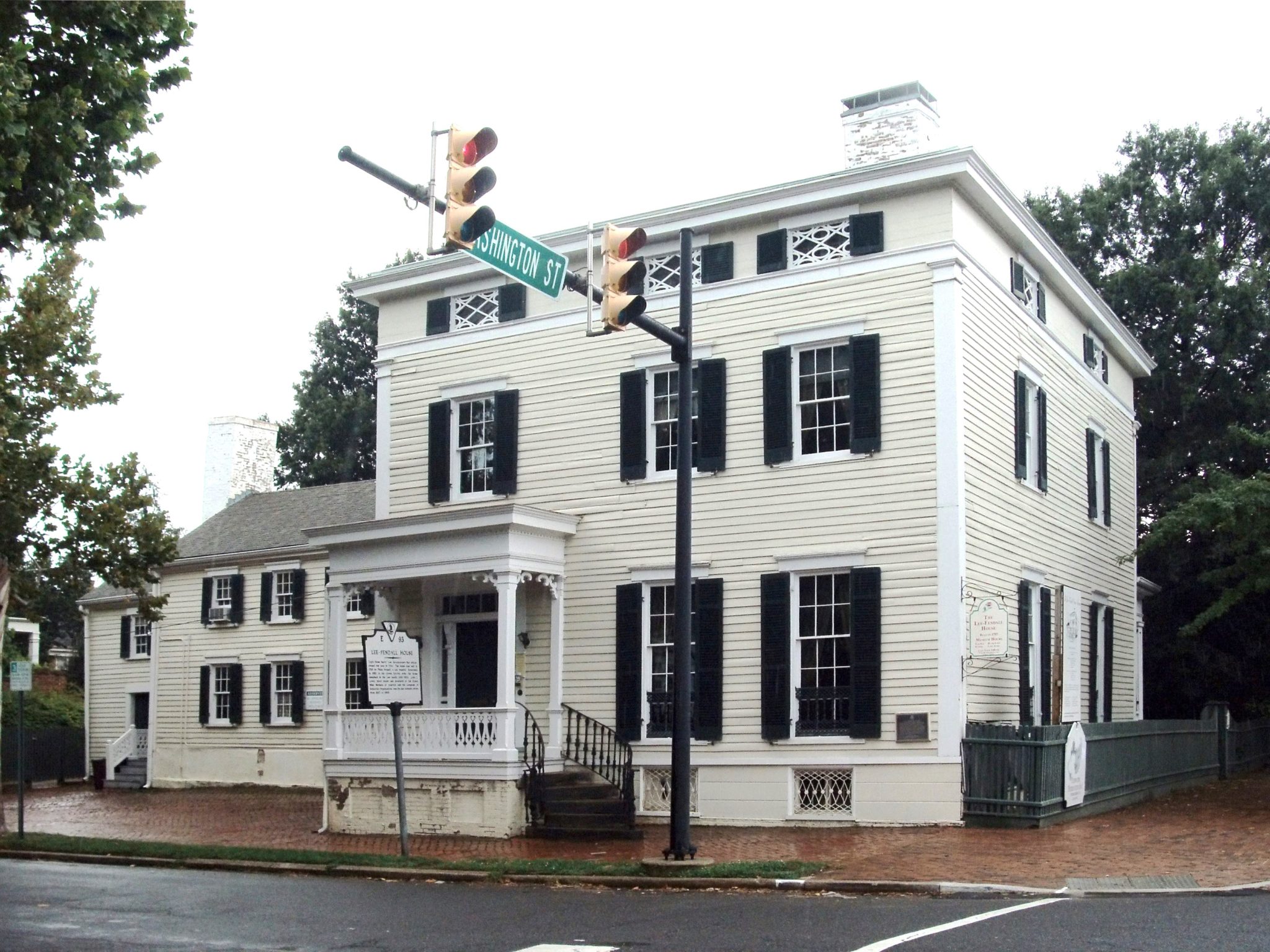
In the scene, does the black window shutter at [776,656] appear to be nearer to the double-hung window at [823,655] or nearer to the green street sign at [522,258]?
the double-hung window at [823,655]

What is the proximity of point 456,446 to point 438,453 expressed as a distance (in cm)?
30

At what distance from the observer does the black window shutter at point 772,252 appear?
2102 cm

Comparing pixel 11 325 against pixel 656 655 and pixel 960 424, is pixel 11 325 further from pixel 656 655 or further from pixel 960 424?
pixel 960 424

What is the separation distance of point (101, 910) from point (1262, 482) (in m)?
15.8

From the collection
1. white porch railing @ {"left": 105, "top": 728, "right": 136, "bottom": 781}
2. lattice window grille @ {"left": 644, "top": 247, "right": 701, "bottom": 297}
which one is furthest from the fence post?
white porch railing @ {"left": 105, "top": 728, "right": 136, "bottom": 781}

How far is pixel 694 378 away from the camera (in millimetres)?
21547

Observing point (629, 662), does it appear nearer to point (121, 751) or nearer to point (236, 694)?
point (236, 694)

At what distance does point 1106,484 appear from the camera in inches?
1064

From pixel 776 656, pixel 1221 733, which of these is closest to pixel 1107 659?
pixel 1221 733

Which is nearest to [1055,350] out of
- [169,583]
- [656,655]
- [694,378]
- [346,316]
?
[694,378]

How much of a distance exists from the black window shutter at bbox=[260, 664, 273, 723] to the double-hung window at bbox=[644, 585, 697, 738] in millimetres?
15449

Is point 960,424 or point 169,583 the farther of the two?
point 169,583

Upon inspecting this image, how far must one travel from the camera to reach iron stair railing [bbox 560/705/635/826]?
20906 millimetres

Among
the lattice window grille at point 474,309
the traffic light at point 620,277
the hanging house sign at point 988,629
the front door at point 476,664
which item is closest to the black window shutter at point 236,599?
the front door at point 476,664
